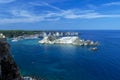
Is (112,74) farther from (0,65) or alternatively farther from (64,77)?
(0,65)

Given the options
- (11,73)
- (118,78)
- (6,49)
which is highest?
(6,49)

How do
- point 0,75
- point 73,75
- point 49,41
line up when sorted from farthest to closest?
point 49,41 → point 73,75 → point 0,75

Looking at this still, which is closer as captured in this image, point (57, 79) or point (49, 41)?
point (57, 79)

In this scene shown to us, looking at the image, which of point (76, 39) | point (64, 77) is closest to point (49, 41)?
point (76, 39)

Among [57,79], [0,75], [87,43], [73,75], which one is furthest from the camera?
[87,43]

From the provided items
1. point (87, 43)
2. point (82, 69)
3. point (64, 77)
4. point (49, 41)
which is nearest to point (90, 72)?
point (82, 69)

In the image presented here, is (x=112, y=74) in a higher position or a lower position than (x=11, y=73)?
lower
